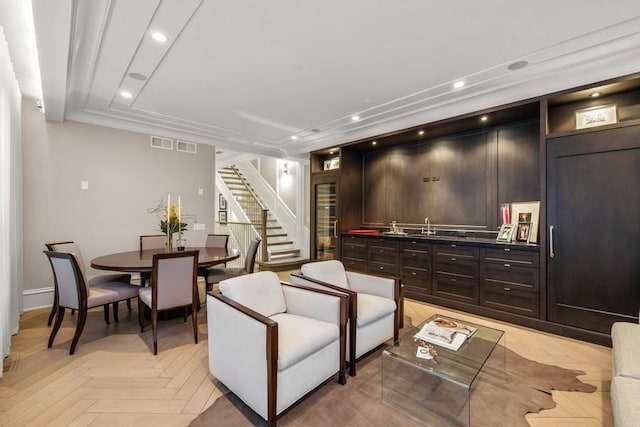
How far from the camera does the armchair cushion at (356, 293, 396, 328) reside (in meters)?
2.38

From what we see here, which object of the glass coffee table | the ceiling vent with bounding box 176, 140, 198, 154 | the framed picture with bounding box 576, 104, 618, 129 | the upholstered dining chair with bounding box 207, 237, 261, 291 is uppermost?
the ceiling vent with bounding box 176, 140, 198, 154

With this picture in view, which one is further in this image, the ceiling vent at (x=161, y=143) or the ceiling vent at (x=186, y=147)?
the ceiling vent at (x=186, y=147)

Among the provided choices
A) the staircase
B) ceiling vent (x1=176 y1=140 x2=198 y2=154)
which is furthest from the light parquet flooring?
the staircase

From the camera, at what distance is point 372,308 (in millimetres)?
2486

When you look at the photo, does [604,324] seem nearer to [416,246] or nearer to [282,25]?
[416,246]

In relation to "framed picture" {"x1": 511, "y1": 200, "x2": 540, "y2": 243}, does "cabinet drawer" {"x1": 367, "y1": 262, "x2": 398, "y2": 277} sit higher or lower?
lower

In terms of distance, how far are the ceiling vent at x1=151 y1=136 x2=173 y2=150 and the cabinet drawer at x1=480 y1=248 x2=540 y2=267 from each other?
→ 4.98 m

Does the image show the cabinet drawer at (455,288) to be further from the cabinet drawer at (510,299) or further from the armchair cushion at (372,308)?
the armchair cushion at (372,308)

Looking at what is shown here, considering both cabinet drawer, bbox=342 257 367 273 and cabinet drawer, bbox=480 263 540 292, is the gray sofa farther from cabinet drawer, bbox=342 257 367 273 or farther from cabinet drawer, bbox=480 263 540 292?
cabinet drawer, bbox=342 257 367 273

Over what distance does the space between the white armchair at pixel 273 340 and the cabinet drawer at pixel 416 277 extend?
7.55ft

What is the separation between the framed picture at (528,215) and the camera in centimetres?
338

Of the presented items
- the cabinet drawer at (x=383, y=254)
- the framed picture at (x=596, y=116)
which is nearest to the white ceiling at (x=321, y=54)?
the framed picture at (x=596, y=116)

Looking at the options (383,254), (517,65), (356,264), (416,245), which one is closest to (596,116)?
(517,65)

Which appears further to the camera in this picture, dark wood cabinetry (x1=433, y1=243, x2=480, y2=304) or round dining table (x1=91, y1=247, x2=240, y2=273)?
dark wood cabinetry (x1=433, y1=243, x2=480, y2=304)
